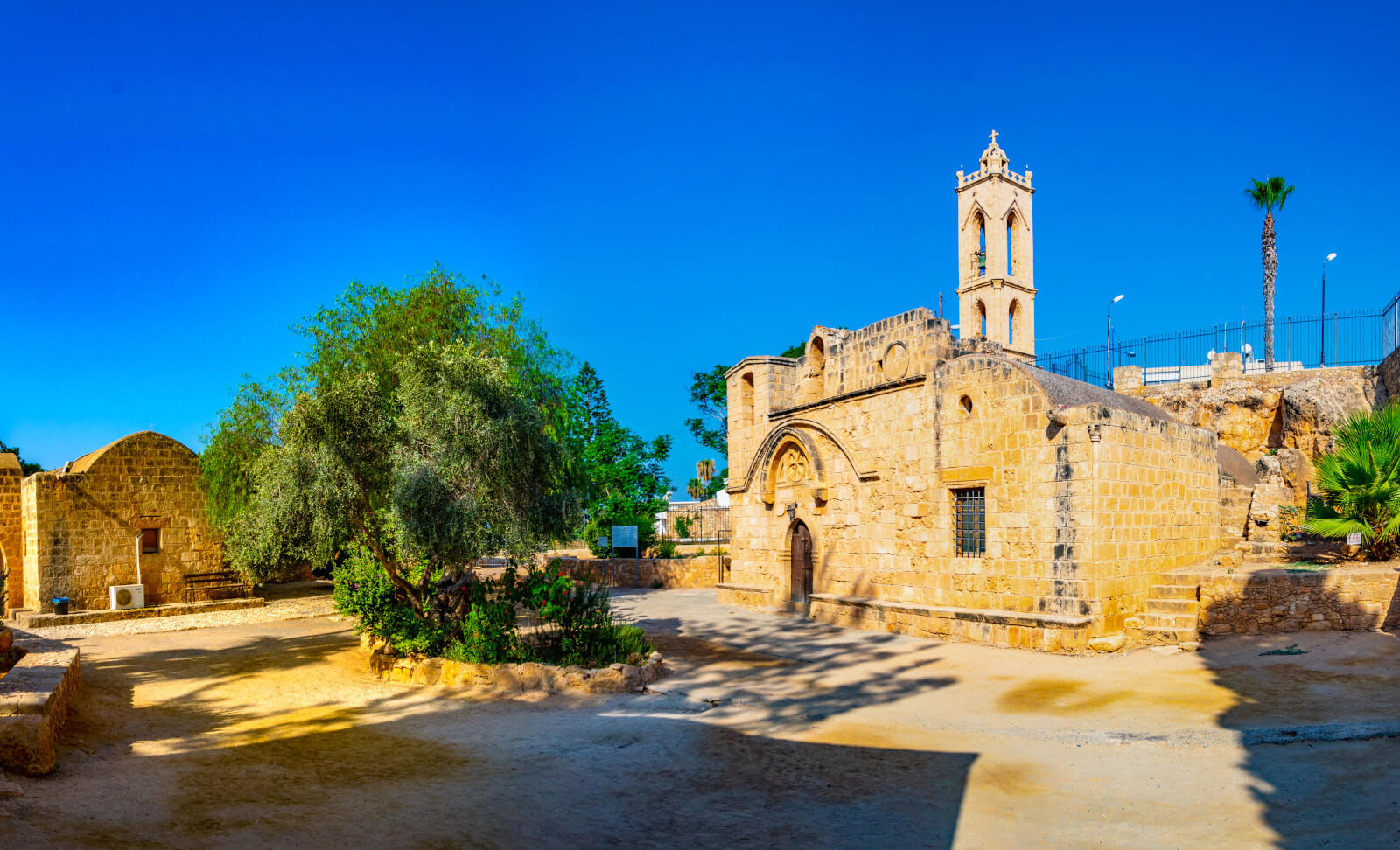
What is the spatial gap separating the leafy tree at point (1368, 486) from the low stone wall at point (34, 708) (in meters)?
16.3

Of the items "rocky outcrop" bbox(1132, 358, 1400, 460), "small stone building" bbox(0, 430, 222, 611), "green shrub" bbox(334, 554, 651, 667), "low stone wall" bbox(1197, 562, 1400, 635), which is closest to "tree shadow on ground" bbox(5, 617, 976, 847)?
"green shrub" bbox(334, 554, 651, 667)

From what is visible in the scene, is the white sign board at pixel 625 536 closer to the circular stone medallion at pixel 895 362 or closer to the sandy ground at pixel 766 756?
the circular stone medallion at pixel 895 362

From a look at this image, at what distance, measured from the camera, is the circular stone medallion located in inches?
593

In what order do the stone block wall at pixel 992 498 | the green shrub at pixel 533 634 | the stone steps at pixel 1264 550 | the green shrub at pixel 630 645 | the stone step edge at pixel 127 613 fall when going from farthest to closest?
the stone step edge at pixel 127 613 → the stone steps at pixel 1264 550 → the stone block wall at pixel 992 498 → the green shrub at pixel 630 645 → the green shrub at pixel 533 634

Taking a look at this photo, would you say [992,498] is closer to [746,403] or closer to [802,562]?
[802,562]

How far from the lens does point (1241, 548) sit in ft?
50.5

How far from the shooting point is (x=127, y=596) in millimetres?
18609

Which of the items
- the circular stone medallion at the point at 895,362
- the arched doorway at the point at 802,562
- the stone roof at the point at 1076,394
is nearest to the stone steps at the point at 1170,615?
the stone roof at the point at 1076,394

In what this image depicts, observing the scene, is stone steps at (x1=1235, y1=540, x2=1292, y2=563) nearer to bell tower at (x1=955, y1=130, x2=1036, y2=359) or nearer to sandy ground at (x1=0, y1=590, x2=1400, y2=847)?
sandy ground at (x1=0, y1=590, x2=1400, y2=847)

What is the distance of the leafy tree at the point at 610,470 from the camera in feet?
87.2

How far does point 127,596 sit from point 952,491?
18.1 metres

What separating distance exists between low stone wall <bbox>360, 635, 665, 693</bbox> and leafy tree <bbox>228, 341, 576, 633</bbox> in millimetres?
895

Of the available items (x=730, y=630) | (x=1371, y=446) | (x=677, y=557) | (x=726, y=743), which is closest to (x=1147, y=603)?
(x=1371, y=446)

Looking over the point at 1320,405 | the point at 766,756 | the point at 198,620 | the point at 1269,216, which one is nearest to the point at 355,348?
the point at 198,620
